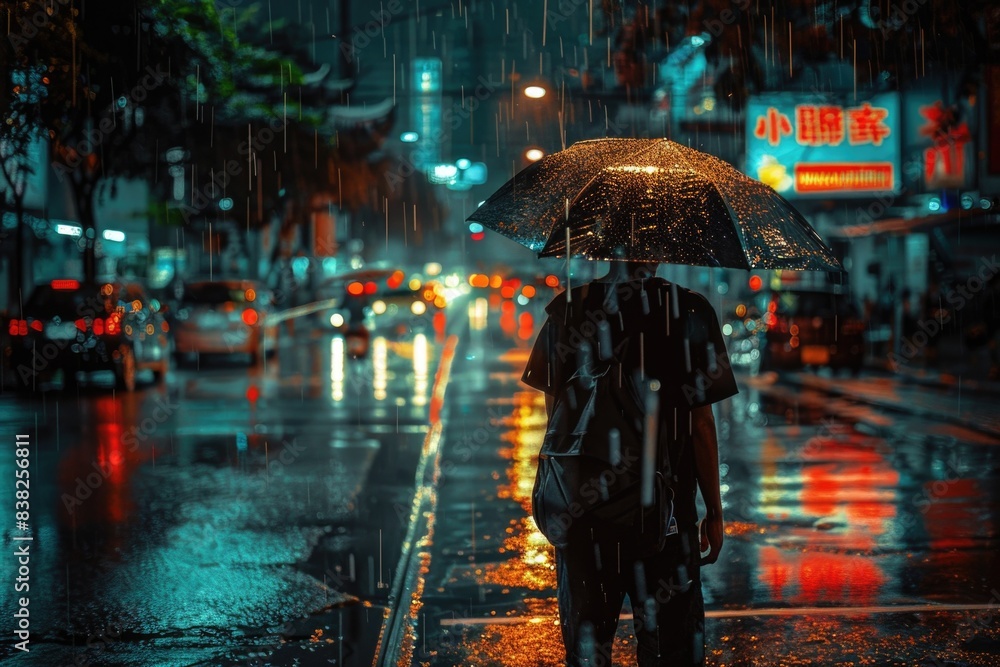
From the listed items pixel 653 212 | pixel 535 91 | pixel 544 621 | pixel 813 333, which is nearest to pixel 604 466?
pixel 653 212

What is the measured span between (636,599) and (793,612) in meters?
2.70

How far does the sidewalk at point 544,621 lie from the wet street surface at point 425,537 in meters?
0.02

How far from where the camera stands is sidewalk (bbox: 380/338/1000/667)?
5.52 m

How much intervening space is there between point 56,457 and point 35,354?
6926 millimetres

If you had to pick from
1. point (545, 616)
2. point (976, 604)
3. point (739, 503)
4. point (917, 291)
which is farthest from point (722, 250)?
point (917, 291)

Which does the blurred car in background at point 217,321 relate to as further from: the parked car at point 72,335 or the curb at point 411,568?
the curb at point 411,568

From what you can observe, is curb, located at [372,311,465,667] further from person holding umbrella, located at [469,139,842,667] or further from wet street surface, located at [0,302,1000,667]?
person holding umbrella, located at [469,139,842,667]

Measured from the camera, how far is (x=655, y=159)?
4.20m

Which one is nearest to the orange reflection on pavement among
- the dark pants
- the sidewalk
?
the sidewalk

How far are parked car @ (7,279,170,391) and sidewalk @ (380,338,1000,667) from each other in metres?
10.7

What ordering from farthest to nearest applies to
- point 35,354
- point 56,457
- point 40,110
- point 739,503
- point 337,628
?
1. point 35,354
2. point 56,457
3. point 739,503
4. point 40,110
5. point 337,628

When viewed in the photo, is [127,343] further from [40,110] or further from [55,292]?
[40,110]

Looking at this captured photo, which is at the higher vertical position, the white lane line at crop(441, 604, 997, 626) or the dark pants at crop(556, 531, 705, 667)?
the dark pants at crop(556, 531, 705, 667)

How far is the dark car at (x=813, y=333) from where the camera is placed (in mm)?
21250
